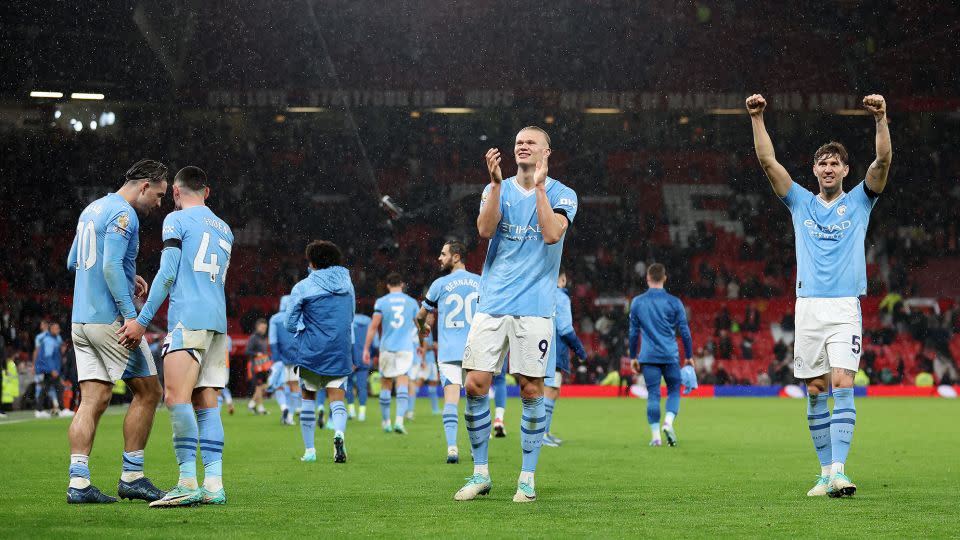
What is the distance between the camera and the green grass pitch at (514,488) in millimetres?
6086

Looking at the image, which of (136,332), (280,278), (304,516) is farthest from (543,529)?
(280,278)

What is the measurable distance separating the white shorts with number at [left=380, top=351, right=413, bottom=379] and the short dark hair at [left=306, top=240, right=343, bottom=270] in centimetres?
506

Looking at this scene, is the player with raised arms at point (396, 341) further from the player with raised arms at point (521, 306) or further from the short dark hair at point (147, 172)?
the player with raised arms at point (521, 306)

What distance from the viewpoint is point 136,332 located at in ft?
23.3

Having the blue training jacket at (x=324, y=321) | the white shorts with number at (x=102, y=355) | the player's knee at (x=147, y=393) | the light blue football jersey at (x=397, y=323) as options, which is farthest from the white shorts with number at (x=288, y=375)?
the white shorts with number at (x=102, y=355)

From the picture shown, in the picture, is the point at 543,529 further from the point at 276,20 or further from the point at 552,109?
the point at 552,109

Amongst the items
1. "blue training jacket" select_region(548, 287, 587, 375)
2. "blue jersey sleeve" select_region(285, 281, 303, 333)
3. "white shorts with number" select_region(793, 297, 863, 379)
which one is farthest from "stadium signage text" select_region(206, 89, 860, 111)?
"white shorts with number" select_region(793, 297, 863, 379)

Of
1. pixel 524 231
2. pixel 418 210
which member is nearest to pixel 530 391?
pixel 524 231

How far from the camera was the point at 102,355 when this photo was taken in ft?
24.5

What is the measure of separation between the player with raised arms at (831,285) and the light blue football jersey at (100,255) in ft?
14.2

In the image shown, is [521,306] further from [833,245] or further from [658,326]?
[658,326]

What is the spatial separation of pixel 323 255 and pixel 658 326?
14.1 feet

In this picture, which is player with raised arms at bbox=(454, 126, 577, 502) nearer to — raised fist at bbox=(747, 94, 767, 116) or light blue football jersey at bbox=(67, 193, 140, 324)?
raised fist at bbox=(747, 94, 767, 116)

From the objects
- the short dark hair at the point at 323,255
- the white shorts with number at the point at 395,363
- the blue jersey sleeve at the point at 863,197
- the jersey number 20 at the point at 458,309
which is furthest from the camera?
the white shorts with number at the point at 395,363
